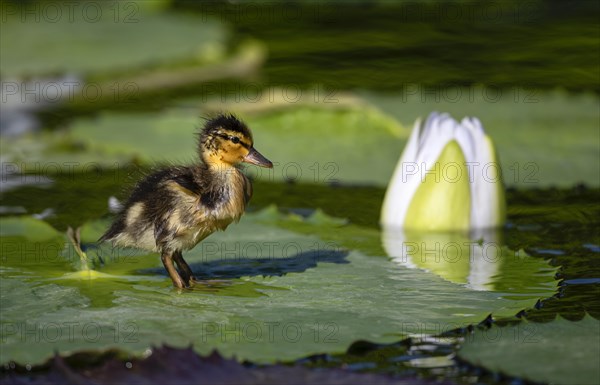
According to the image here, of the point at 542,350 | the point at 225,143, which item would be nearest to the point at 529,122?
the point at 225,143

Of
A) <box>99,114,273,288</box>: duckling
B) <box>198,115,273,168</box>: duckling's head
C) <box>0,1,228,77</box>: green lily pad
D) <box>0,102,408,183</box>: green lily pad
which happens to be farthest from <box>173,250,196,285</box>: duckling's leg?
<box>0,1,228,77</box>: green lily pad

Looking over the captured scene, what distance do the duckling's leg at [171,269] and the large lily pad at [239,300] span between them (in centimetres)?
4

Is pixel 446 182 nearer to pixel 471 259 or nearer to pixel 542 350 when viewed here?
pixel 471 259

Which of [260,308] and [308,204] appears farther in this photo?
[308,204]

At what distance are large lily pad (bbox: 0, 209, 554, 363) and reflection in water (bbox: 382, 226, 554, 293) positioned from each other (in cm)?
7

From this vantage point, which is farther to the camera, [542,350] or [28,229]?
[28,229]

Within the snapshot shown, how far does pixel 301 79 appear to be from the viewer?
8.00 meters

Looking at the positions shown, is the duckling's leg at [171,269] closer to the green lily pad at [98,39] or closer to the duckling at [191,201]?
the duckling at [191,201]

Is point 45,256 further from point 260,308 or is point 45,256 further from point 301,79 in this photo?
point 301,79

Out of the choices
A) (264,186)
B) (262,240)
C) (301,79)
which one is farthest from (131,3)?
(262,240)

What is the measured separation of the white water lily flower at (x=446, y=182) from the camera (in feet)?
16.3

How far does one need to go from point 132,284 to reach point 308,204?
1.67 meters

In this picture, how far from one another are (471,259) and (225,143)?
3.73ft

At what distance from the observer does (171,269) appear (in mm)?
4043
